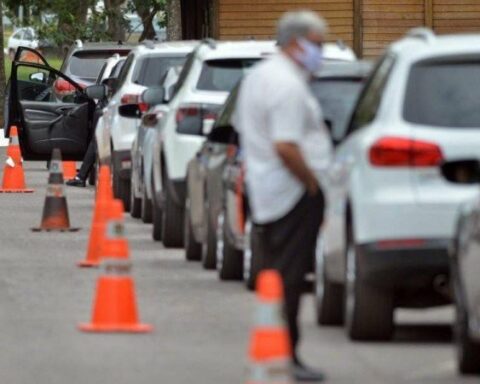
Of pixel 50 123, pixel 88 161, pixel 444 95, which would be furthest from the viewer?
pixel 50 123

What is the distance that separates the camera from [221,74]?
18.8 meters

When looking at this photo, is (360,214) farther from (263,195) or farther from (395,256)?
(263,195)

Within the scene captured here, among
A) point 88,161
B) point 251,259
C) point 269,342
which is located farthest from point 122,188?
point 269,342

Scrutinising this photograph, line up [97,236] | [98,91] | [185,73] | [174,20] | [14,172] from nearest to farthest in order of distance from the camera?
[97,236] → [185,73] → [98,91] → [14,172] → [174,20]

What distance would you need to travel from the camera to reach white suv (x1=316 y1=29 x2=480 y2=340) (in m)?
11.9

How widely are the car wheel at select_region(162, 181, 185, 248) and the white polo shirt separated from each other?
27.2 ft

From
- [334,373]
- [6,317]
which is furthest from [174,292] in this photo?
[334,373]

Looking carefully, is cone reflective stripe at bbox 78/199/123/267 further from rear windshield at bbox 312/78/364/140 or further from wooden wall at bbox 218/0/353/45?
wooden wall at bbox 218/0/353/45

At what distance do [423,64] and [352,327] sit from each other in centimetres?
148

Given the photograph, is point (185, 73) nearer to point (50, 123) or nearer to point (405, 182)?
point (405, 182)

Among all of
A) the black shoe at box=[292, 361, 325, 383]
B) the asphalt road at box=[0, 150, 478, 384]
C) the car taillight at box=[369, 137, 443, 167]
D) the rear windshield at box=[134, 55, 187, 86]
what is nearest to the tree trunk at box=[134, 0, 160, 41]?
the rear windshield at box=[134, 55, 187, 86]

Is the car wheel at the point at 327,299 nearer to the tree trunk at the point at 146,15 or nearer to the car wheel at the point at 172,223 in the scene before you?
the car wheel at the point at 172,223

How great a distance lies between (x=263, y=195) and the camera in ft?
35.5

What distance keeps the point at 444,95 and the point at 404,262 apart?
1.00 meters
